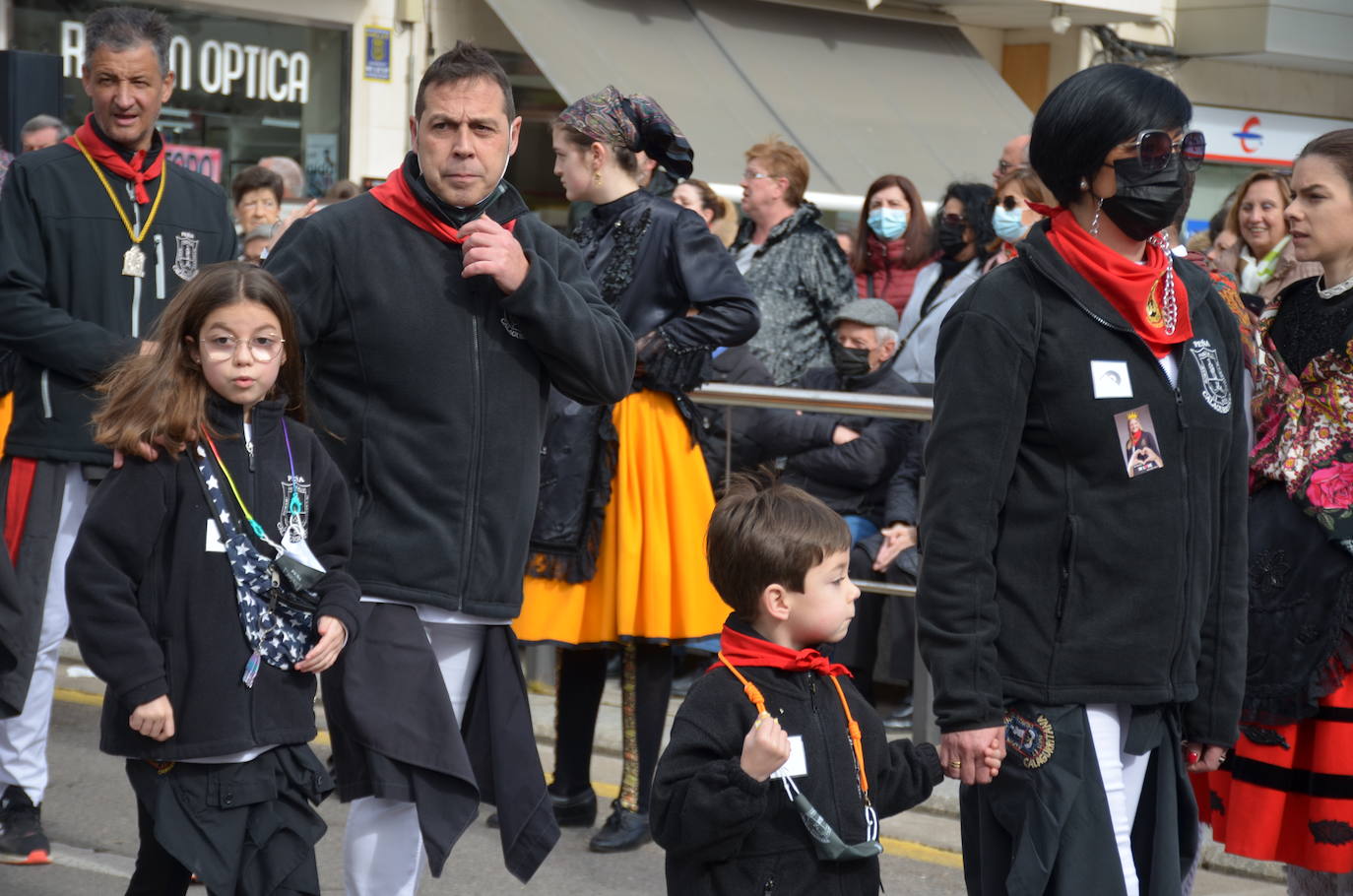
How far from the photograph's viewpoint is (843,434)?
732 cm

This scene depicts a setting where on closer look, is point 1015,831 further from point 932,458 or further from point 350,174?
point 350,174

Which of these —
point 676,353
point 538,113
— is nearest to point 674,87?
point 538,113

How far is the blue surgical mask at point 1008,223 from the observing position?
304 inches

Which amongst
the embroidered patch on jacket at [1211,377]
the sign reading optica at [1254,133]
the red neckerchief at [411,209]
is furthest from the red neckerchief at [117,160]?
the sign reading optica at [1254,133]

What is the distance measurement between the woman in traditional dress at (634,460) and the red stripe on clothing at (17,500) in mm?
1517

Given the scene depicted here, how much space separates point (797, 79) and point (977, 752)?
45.9 feet

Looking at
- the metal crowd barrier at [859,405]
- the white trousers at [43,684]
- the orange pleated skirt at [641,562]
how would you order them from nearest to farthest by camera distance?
the white trousers at [43,684] → the orange pleated skirt at [641,562] → the metal crowd barrier at [859,405]

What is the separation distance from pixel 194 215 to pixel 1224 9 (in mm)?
16295

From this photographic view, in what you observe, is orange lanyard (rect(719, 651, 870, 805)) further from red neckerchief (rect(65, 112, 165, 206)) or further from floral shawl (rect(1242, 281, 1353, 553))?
red neckerchief (rect(65, 112, 165, 206))

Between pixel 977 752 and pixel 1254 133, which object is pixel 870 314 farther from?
pixel 1254 133

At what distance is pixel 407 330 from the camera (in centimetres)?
390

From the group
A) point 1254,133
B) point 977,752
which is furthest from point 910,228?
point 1254,133

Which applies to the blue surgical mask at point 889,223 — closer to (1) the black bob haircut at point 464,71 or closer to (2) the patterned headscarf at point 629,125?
(2) the patterned headscarf at point 629,125

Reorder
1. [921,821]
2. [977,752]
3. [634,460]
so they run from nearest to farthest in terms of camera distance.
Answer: [977,752], [634,460], [921,821]
